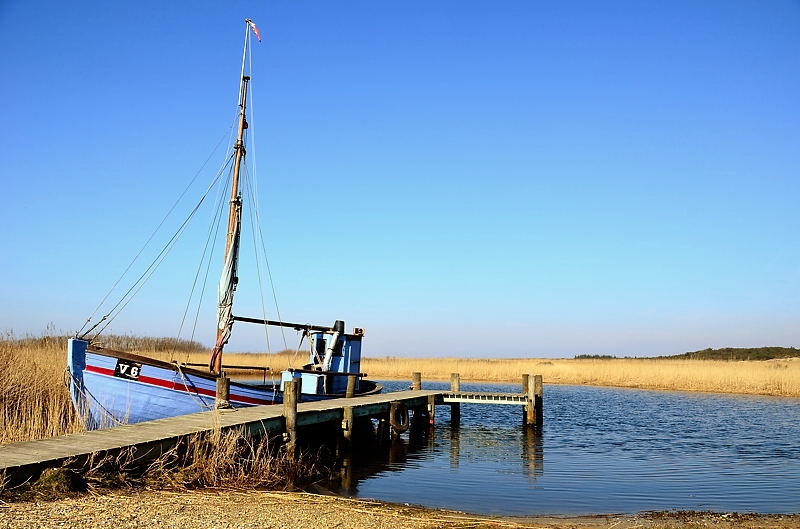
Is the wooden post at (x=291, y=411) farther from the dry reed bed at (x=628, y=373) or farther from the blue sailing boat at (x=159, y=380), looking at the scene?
the dry reed bed at (x=628, y=373)

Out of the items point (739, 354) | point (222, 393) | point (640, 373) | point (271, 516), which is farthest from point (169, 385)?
point (739, 354)

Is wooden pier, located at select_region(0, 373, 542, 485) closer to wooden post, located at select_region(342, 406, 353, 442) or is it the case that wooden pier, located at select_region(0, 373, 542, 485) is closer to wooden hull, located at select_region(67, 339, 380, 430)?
wooden post, located at select_region(342, 406, 353, 442)

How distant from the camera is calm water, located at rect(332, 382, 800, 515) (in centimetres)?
1333

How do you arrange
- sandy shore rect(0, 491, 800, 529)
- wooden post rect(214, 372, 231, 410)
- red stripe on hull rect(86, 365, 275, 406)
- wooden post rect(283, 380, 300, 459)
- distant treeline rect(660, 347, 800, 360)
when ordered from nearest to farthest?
sandy shore rect(0, 491, 800, 529), wooden post rect(283, 380, 300, 459), wooden post rect(214, 372, 231, 410), red stripe on hull rect(86, 365, 275, 406), distant treeline rect(660, 347, 800, 360)

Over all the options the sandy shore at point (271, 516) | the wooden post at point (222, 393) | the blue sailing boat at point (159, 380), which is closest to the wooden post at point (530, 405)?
the blue sailing boat at point (159, 380)

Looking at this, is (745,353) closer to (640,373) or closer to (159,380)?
(640,373)

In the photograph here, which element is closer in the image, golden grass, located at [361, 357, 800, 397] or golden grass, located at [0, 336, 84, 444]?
golden grass, located at [0, 336, 84, 444]

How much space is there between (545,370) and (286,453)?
117 feet

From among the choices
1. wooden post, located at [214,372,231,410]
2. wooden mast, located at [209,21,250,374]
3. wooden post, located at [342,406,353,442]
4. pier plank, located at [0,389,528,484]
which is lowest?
wooden post, located at [342,406,353,442]

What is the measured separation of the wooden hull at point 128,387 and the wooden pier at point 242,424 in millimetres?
1091

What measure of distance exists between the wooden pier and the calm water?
1.01 metres

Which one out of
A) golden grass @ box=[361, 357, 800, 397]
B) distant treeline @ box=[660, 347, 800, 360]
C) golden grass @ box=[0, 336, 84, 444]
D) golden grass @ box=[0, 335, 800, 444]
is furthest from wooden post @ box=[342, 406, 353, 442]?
distant treeline @ box=[660, 347, 800, 360]

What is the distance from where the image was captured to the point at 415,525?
10.1m

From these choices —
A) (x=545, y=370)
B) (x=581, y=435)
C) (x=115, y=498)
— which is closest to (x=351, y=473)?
(x=115, y=498)
